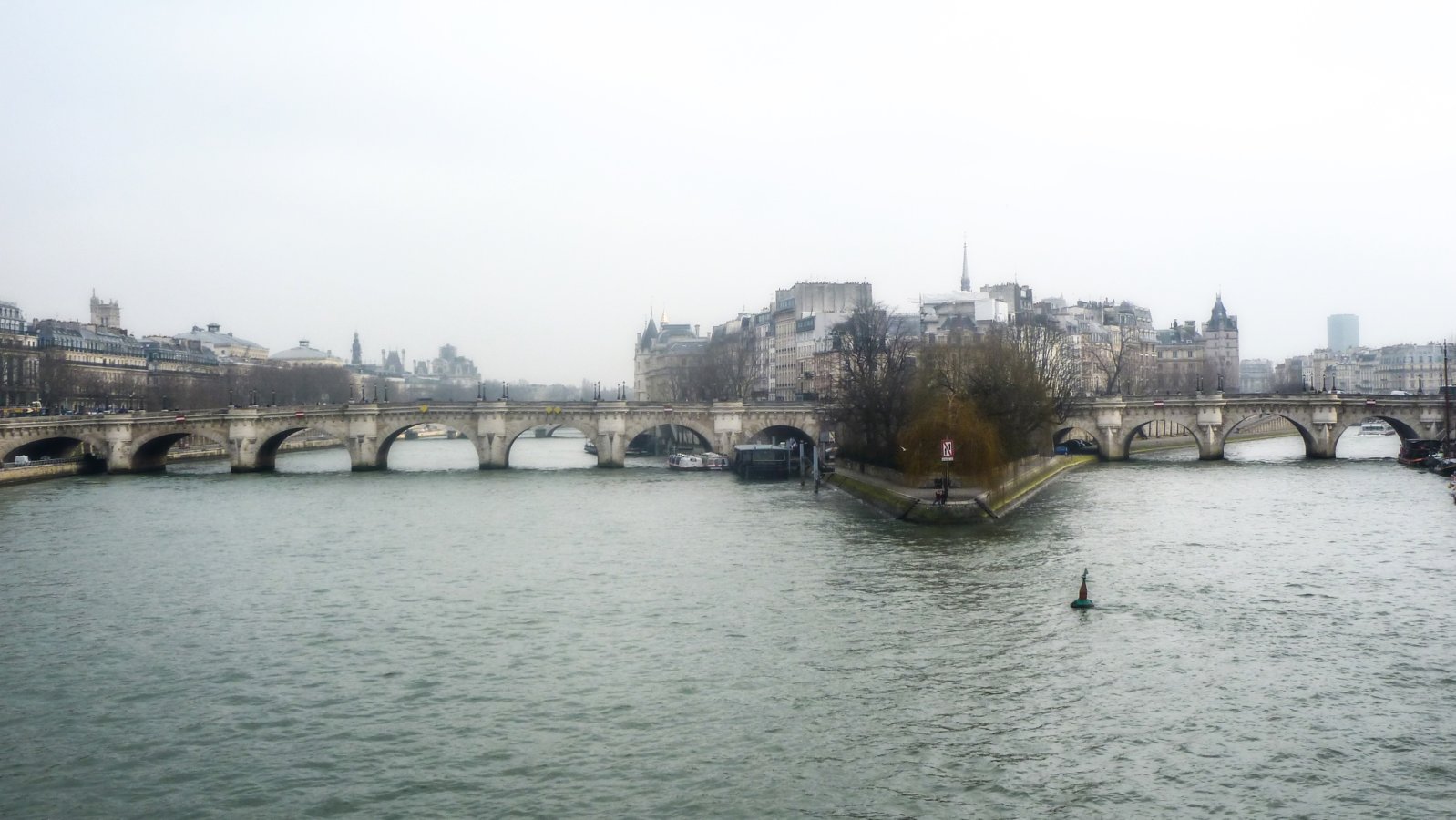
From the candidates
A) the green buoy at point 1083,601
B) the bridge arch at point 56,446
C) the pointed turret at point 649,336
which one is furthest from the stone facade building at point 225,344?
the green buoy at point 1083,601

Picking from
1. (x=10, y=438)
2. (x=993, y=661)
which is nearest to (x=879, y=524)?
(x=993, y=661)

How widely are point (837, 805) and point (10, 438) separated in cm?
6569

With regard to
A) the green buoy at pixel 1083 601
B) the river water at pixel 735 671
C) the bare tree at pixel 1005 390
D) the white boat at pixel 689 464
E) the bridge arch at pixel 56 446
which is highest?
the bare tree at pixel 1005 390

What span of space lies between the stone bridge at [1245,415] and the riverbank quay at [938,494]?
13846 millimetres

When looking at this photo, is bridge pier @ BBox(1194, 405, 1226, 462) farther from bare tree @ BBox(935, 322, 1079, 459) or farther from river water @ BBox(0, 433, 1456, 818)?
river water @ BBox(0, 433, 1456, 818)

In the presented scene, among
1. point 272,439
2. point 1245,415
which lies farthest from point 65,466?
point 1245,415

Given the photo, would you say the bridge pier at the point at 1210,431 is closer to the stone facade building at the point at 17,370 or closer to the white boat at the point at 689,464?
the white boat at the point at 689,464

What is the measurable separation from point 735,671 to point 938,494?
903 inches

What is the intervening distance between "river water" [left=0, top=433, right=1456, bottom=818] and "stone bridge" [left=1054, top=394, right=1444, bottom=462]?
33444 mm

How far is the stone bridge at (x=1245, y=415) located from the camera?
7556cm

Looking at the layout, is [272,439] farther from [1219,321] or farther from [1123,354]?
[1219,321]

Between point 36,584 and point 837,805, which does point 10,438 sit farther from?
point 837,805

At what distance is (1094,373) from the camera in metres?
125

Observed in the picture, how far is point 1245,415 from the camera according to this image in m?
78.7
